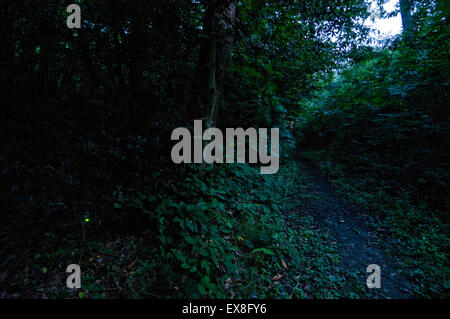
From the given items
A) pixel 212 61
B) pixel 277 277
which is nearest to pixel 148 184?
pixel 277 277

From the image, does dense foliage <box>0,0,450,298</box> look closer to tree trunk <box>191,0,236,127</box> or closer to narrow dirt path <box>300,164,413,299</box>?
tree trunk <box>191,0,236,127</box>

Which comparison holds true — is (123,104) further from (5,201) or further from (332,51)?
(332,51)

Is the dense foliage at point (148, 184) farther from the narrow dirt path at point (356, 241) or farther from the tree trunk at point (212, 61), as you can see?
the narrow dirt path at point (356, 241)

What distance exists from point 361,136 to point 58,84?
971 centimetres

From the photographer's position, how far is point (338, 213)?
16.9 feet

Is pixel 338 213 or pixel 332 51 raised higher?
pixel 332 51
